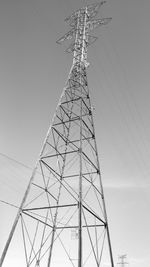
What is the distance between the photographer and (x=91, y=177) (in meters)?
12.5

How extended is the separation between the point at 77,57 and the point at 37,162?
889 centimetres

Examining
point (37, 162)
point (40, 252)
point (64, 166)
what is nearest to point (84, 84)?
point (64, 166)

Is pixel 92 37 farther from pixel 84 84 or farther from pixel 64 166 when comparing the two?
pixel 64 166

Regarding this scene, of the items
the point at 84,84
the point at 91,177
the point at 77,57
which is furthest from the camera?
the point at 77,57

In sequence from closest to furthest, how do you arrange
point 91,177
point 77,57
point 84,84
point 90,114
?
1. point 91,177
2. point 90,114
3. point 84,84
4. point 77,57

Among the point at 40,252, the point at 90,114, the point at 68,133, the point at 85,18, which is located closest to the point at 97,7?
the point at 85,18

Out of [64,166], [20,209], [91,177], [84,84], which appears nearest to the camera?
[20,209]

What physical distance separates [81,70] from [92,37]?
327 centimetres

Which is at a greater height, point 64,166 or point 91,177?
point 64,166

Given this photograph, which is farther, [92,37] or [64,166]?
[92,37]

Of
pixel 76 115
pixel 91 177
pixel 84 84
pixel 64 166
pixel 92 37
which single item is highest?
pixel 92 37

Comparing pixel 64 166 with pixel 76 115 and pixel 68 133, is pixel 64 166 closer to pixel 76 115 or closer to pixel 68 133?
pixel 68 133

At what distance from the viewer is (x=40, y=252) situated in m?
11.3

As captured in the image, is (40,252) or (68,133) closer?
(40,252)
